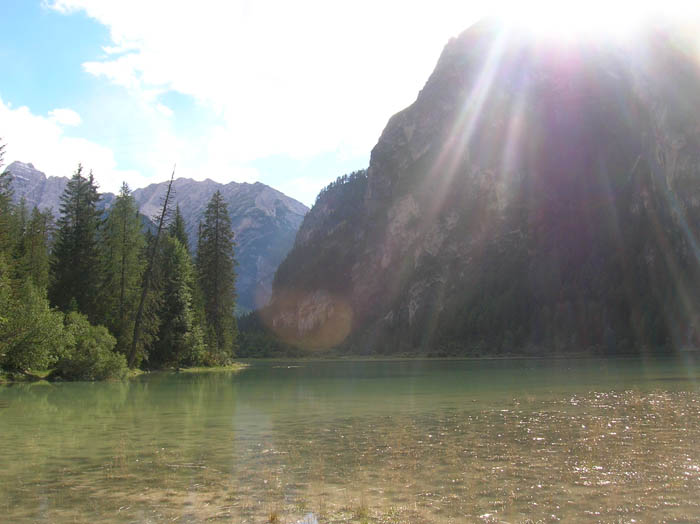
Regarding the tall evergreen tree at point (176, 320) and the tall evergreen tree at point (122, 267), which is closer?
the tall evergreen tree at point (122, 267)

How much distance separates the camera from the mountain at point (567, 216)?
137 metres

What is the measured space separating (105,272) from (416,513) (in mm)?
48712

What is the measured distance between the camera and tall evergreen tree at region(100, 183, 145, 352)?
2040 inches

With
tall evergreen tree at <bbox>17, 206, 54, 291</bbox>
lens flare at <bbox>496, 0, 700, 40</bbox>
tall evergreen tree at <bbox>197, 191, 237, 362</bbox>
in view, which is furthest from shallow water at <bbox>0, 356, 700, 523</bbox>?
lens flare at <bbox>496, 0, 700, 40</bbox>

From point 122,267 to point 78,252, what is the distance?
368cm

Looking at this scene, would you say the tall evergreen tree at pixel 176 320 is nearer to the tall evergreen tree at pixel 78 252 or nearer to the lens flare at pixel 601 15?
the tall evergreen tree at pixel 78 252

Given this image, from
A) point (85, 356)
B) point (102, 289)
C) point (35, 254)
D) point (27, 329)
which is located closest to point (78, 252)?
point (102, 289)

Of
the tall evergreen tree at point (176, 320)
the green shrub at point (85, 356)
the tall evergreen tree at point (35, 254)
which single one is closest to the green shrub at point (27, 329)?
the green shrub at point (85, 356)

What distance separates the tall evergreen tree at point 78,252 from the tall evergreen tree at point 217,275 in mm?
15004

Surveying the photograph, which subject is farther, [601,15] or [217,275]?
[601,15]

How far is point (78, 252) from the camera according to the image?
171 ft

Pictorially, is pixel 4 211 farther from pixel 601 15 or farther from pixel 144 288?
pixel 601 15

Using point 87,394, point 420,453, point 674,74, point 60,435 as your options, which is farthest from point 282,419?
point 674,74

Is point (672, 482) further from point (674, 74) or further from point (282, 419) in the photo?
point (674, 74)
